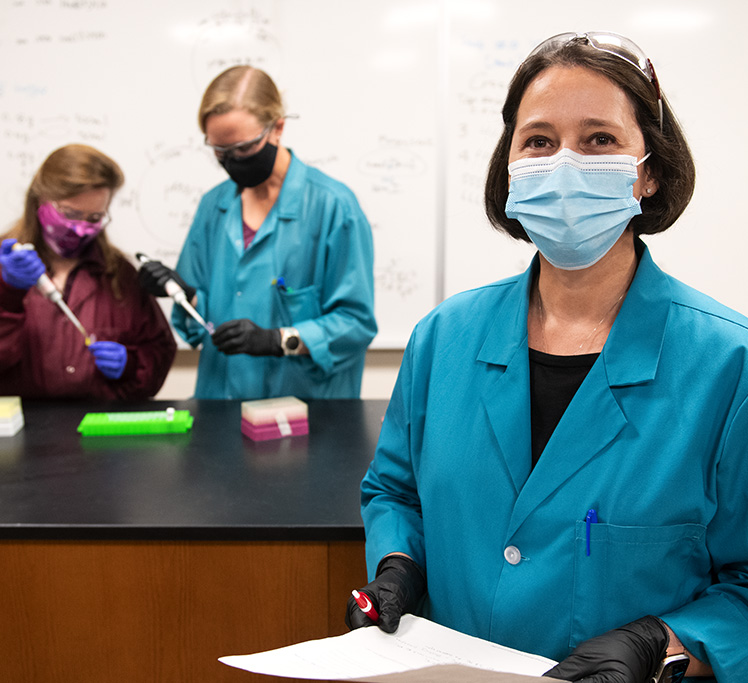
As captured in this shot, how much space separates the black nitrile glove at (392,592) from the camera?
2.99ft

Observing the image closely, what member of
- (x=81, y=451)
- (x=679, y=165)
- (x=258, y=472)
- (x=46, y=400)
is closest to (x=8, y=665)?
(x=81, y=451)

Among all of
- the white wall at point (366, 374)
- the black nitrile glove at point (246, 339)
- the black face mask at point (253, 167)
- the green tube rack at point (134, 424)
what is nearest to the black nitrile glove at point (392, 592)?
the green tube rack at point (134, 424)

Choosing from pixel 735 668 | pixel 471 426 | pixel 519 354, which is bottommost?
pixel 735 668

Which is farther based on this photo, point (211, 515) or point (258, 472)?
point (258, 472)

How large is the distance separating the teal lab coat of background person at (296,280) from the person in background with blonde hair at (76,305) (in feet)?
0.56

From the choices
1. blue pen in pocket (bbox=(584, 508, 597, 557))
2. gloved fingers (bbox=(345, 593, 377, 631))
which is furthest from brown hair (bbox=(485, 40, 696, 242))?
gloved fingers (bbox=(345, 593, 377, 631))

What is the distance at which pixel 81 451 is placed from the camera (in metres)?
1.67

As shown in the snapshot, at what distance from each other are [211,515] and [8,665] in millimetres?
510

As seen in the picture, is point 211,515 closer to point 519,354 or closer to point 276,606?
point 276,606

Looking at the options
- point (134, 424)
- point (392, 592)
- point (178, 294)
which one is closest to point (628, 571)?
point (392, 592)

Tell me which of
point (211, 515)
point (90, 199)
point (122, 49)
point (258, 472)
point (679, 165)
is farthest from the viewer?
point (122, 49)

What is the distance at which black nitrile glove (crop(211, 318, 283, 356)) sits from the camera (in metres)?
2.03

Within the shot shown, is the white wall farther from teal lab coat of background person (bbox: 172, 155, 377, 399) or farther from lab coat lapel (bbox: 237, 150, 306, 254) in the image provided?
lab coat lapel (bbox: 237, 150, 306, 254)

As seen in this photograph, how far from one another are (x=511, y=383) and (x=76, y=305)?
5.37 feet
